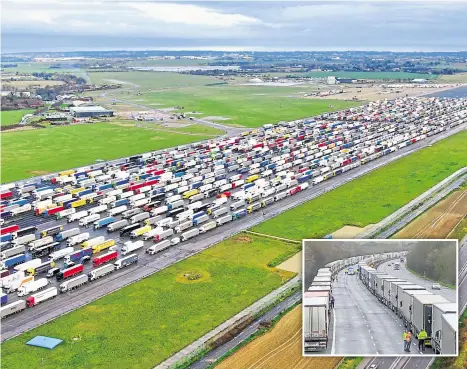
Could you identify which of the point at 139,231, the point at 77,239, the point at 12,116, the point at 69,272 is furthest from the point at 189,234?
the point at 12,116

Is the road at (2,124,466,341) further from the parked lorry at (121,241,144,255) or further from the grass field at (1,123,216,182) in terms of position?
the grass field at (1,123,216,182)

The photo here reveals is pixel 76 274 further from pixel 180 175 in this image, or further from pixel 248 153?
pixel 248 153

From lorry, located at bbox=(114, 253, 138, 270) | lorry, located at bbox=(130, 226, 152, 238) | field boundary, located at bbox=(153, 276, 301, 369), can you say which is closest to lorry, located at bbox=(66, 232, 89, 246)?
lorry, located at bbox=(130, 226, 152, 238)

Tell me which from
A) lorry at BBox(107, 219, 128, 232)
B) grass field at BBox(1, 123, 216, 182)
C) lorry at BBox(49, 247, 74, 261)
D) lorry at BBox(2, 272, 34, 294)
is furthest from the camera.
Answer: grass field at BBox(1, 123, 216, 182)

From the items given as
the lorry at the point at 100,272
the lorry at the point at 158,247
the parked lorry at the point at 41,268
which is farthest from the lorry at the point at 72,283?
the lorry at the point at 158,247

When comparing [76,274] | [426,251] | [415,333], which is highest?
[426,251]

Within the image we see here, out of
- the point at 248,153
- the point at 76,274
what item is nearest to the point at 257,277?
the point at 76,274
